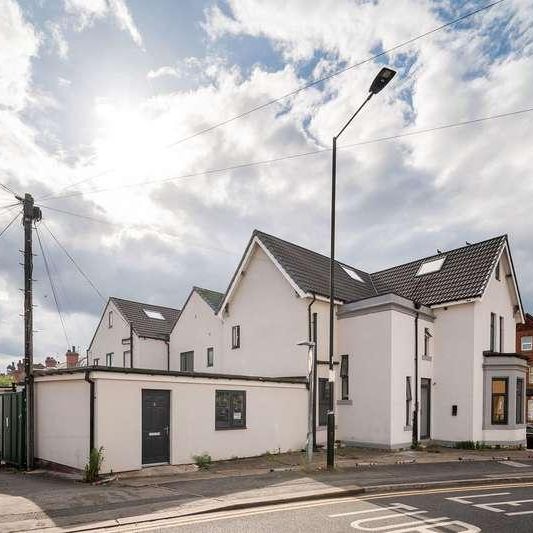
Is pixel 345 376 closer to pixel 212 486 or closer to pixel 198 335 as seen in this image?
pixel 198 335

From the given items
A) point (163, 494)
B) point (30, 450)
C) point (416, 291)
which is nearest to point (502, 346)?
point (416, 291)

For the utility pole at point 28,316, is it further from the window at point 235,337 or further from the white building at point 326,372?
the window at point 235,337

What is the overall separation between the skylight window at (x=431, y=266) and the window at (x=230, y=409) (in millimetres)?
13037

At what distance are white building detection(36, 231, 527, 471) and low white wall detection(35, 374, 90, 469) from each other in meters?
0.07

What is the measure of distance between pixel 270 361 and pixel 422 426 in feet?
23.9

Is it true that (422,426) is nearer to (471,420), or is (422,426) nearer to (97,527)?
(471,420)

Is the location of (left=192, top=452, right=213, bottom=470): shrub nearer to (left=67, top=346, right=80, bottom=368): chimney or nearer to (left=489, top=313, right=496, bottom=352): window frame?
(left=489, top=313, right=496, bottom=352): window frame

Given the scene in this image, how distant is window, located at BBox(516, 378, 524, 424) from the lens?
22219 mm

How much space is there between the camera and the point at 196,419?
15586 millimetres

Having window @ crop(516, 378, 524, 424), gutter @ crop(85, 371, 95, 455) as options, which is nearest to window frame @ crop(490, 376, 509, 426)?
window @ crop(516, 378, 524, 424)

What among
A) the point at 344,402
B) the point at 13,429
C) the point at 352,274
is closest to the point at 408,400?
the point at 344,402

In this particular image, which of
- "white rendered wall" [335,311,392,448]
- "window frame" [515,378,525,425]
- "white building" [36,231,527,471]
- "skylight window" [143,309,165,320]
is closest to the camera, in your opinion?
"white building" [36,231,527,471]

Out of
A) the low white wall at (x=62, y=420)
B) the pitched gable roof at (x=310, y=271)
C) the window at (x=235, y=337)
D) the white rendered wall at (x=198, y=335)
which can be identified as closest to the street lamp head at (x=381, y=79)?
the pitched gable roof at (x=310, y=271)

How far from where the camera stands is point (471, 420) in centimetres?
2094
